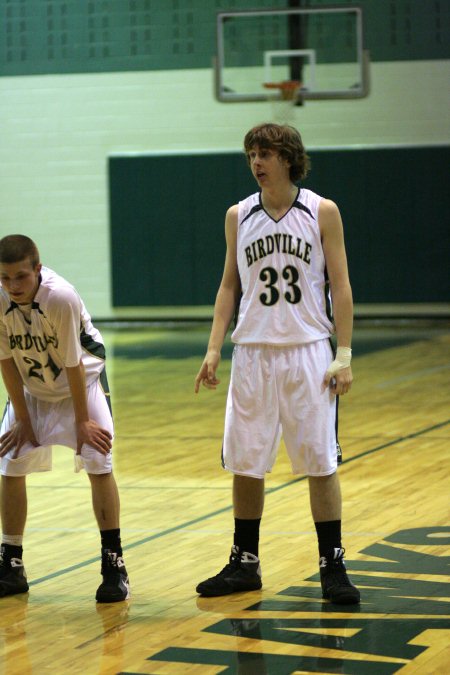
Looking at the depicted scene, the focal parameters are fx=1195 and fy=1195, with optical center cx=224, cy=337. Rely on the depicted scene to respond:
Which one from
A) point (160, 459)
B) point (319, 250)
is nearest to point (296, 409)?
point (319, 250)

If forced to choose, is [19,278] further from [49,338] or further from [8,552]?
[8,552]

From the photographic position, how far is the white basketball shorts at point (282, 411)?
4.35m

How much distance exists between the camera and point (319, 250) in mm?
4418

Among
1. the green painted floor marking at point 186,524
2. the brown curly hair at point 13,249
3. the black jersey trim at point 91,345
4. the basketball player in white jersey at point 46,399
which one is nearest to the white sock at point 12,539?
the basketball player in white jersey at point 46,399

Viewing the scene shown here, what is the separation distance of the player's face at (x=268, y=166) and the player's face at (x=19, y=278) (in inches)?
34.9

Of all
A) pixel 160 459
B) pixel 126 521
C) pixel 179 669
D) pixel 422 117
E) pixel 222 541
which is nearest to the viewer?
pixel 179 669

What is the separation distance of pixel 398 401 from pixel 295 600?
5.90m

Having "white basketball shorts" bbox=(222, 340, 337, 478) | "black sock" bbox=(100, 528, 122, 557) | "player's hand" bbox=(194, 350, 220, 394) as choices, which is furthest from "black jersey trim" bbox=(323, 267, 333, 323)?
"black sock" bbox=(100, 528, 122, 557)

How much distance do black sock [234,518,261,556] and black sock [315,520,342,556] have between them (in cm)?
28

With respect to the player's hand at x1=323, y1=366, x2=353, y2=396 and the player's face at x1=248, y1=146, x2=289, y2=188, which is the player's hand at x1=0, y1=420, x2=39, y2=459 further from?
the player's face at x1=248, y1=146, x2=289, y2=188

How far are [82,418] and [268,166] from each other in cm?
117

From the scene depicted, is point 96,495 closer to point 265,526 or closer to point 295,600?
point 295,600

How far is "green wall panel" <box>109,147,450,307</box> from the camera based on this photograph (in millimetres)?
16828

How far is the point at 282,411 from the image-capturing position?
14.4 ft
